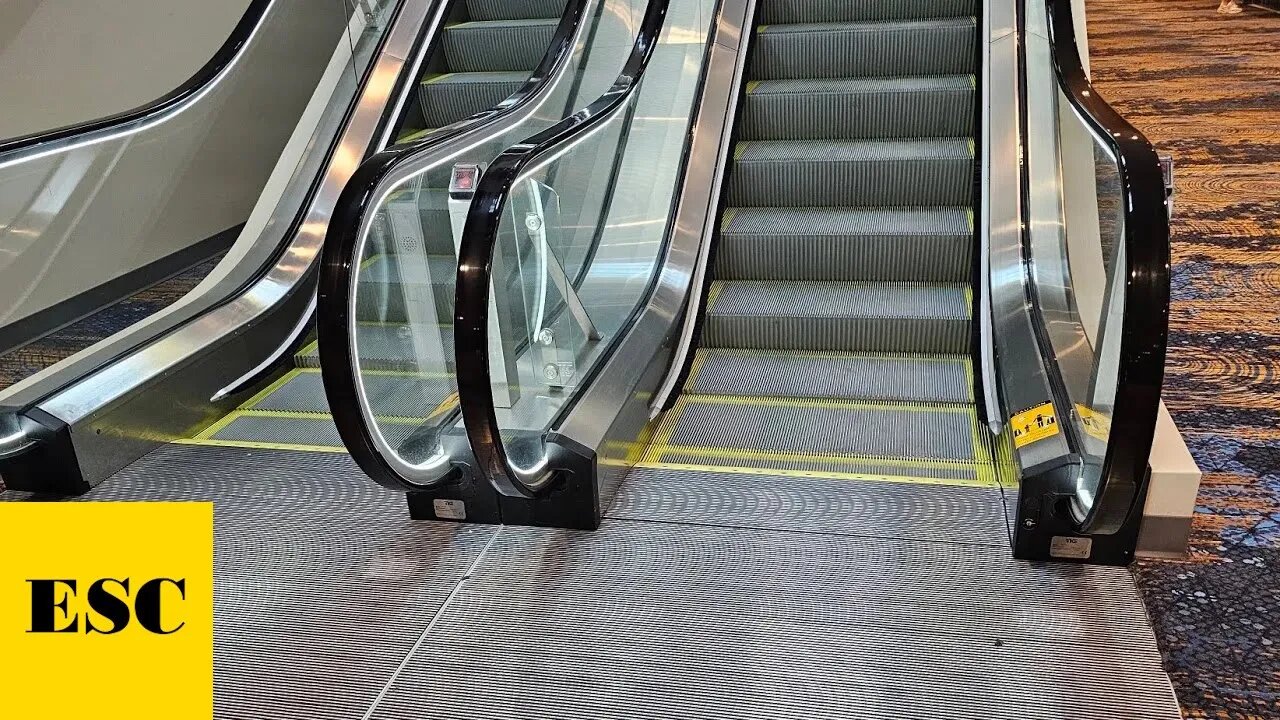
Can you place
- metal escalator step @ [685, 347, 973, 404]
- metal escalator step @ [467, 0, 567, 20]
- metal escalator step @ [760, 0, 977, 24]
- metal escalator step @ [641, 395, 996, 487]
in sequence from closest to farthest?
1. metal escalator step @ [641, 395, 996, 487]
2. metal escalator step @ [685, 347, 973, 404]
3. metal escalator step @ [760, 0, 977, 24]
4. metal escalator step @ [467, 0, 567, 20]

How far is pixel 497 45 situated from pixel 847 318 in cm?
313

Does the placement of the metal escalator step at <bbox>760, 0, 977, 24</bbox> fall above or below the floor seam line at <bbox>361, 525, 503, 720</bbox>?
above

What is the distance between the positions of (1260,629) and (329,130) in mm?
4747

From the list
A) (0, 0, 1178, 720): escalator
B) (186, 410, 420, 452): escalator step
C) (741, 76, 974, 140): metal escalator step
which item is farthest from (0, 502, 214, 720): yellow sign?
(741, 76, 974, 140): metal escalator step

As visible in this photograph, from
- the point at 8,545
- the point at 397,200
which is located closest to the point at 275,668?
the point at 8,545

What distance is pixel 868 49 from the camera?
17.5ft

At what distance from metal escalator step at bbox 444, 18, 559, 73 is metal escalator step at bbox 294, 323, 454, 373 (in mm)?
3423

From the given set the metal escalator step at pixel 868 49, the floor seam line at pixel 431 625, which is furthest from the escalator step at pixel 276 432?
the metal escalator step at pixel 868 49

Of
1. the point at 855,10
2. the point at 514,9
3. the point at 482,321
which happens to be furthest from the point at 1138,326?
the point at 514,9

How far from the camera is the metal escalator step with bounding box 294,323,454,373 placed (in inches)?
108

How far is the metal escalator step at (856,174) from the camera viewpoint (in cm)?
471

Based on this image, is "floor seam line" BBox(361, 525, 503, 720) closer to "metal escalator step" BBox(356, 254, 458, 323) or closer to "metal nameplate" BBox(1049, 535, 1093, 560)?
"metal escalator step" BBox(356, 254, 458, 323)

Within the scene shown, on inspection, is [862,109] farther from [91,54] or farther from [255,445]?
[91,54]

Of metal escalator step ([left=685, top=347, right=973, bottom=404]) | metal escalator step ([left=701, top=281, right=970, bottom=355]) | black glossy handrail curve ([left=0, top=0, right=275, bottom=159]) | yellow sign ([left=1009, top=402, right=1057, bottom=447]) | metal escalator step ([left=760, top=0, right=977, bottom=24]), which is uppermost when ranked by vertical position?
metal escalator step ([left=760, top=0, right=977, bottom=24])
